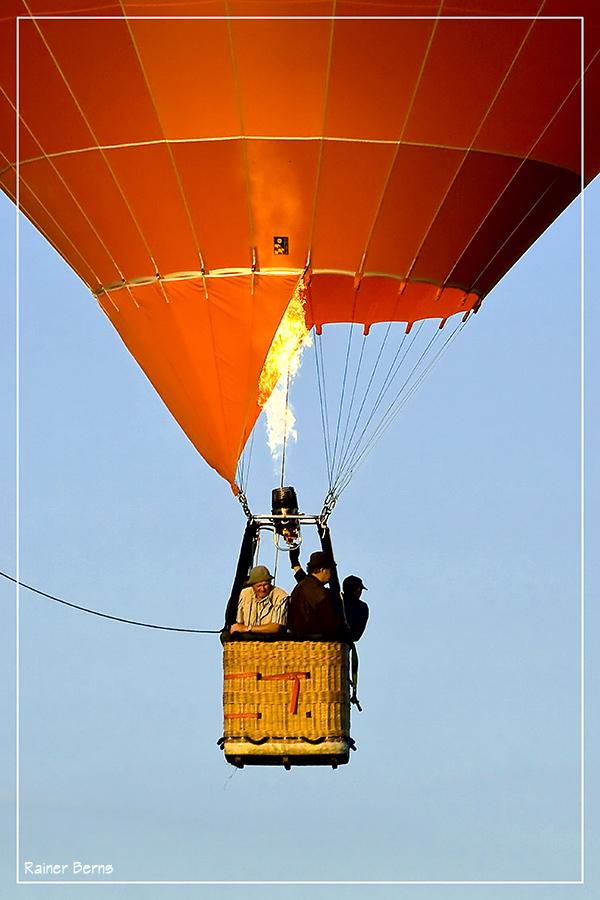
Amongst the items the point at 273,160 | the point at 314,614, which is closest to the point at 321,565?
the point at 314,614

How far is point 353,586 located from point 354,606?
0.39 ft

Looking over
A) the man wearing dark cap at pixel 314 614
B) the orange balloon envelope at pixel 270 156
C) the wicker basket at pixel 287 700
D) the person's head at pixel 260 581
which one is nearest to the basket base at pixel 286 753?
the wicker basket at pixel 287 700

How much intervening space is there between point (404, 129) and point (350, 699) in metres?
3.02

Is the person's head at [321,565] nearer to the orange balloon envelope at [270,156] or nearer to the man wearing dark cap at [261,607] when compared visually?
the man wearing dark cap at [261,607]

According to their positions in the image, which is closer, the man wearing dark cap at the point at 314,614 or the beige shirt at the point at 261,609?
the man wearing dark cap at the point at 314,614

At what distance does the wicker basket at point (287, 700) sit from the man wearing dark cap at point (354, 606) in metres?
0.34

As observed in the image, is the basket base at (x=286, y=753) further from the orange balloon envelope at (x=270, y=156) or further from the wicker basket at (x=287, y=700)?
the orange balloon envelope at (x=270, y=156)

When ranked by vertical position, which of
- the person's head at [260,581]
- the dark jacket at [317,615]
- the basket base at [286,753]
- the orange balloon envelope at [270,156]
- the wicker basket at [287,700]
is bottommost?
the basket base at [286,753]

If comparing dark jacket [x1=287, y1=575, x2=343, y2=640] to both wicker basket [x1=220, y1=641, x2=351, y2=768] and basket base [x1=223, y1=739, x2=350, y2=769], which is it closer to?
wicker basket [x1=220, y1=641, x2=351, y2=768]

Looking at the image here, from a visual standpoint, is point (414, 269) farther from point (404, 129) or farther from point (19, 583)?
point (19, 583)

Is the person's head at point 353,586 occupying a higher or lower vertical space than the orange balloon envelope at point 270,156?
lower

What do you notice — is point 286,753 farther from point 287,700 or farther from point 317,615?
point 317,615

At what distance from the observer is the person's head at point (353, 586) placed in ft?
44.5

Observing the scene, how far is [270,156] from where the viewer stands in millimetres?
13406
